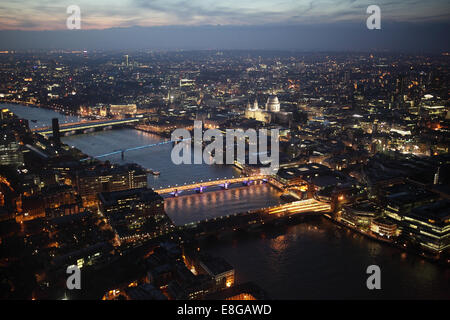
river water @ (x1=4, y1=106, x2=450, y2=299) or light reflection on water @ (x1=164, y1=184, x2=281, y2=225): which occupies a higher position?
light reflection on water @ (x1=164, y1=184, x2=281, y2=225)

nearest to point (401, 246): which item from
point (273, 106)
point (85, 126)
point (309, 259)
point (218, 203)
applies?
point (309, 259)

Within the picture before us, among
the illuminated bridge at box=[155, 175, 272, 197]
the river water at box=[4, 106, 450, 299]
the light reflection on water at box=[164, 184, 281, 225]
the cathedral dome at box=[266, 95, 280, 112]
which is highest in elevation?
the cathedral dome at box=[266, 95, 280, 112]

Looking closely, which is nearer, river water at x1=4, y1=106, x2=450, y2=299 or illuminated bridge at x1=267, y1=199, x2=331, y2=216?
river water at x1=4, y1=106, x2=450, y2=299

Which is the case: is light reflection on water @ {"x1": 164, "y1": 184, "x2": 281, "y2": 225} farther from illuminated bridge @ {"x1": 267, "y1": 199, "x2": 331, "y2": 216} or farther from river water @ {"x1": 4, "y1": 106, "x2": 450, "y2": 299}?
illuminated bridge @ {"x1": 267, "y1": 199, "x2": 331, "y2": 216}

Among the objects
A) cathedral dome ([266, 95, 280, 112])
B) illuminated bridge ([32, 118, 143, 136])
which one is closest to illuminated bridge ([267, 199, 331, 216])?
illuminated bridge ([32, 118, 143, 136])

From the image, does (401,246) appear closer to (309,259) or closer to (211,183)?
(309,259)
